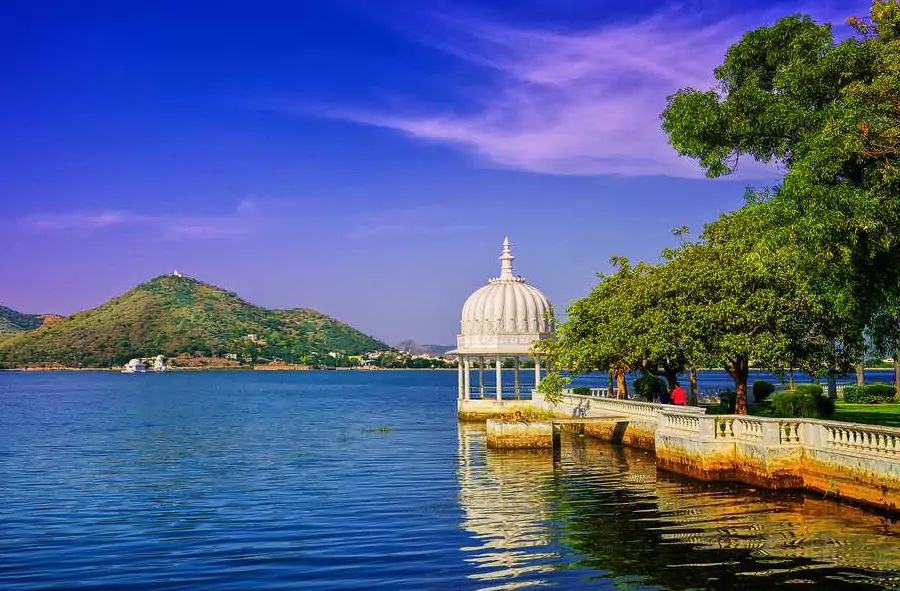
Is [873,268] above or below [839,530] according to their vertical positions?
above

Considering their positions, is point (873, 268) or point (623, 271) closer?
point (873, 268)

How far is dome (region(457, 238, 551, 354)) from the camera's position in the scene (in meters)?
54.7

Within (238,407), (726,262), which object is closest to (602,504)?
(726,262)

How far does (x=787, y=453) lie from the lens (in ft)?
80.6

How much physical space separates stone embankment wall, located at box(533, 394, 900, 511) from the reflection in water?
508 mm

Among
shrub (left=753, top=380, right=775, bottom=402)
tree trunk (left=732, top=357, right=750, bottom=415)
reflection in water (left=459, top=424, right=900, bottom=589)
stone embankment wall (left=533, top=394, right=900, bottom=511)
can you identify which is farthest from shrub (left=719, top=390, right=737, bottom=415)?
reflection in water (left=459, top=424, right=900, bottom=589)

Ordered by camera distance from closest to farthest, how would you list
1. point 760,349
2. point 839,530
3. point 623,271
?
1. point 839,530
2. point 760,349
3. point 623,271

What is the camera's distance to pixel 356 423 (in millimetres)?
63844

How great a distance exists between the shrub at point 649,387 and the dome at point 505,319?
284 inches

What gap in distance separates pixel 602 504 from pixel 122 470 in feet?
71.4

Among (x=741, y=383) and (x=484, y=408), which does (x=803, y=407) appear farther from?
(x=484, y=408)

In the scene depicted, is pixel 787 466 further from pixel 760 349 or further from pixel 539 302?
pixel 539 302

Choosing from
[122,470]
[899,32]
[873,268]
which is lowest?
[122,470]

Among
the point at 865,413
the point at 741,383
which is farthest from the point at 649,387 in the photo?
the point at 741,383
